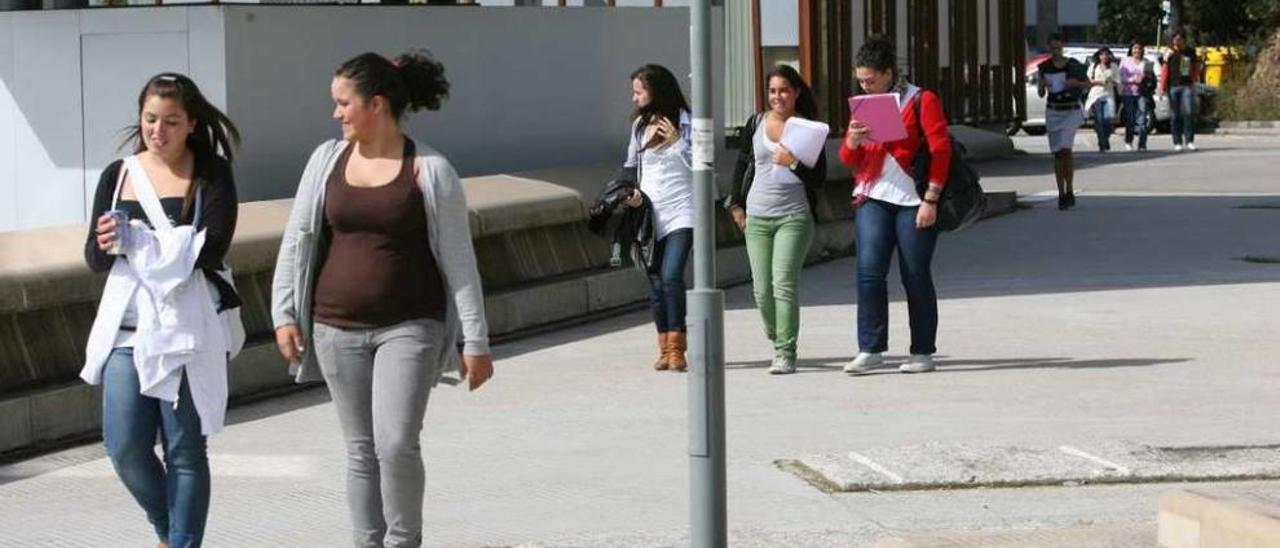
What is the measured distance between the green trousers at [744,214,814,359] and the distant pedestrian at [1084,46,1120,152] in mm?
22793

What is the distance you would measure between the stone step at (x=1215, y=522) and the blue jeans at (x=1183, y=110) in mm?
27590

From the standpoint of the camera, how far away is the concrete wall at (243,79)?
13.9 m

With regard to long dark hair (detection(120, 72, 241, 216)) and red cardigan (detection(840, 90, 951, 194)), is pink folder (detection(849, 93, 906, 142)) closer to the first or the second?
red cardigan (detection(840, 90, 951, 194))

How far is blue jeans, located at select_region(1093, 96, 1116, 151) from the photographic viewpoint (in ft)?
114

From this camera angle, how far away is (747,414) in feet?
35.1

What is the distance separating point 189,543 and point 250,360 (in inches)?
172

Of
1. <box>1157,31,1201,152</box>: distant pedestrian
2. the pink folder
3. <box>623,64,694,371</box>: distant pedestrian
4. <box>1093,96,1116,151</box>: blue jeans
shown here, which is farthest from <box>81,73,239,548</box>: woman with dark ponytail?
<box>1093,96,1116,151</box>: blue jeans

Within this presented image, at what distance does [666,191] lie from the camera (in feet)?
39.7

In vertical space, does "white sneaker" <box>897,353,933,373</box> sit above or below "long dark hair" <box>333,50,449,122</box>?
below

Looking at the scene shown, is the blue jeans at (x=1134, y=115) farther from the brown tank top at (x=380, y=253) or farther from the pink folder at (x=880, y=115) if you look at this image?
the brown tank top at (x=380, y=253)

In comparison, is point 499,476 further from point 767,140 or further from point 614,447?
point 767,140

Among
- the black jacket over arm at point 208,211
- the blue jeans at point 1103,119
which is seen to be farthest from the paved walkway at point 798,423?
Answer: the blue jeans at point 1103,119

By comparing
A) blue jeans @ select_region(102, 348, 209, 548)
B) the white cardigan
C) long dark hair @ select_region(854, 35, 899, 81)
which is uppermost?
long dark hair @ select_region(854, 35, 899, 81)

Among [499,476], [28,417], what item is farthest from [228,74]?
[499,476]
